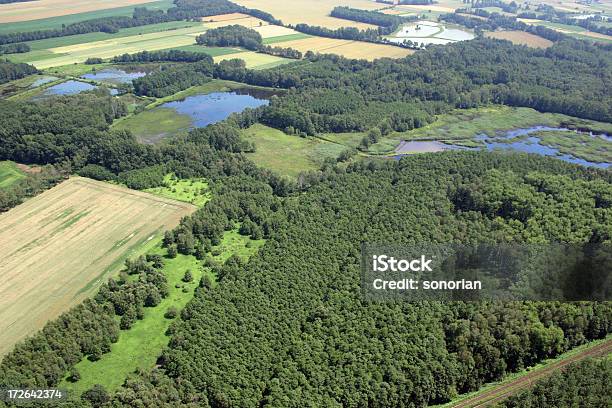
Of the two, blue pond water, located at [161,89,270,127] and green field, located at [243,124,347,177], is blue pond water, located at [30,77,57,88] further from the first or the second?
green field, located at [243,124,347,177]

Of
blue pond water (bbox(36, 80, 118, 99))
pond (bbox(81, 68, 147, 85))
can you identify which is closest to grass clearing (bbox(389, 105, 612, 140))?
pond (bbox(81, 68, 147, 85))

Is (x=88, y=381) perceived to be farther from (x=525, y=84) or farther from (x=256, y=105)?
(x=525, y=84)

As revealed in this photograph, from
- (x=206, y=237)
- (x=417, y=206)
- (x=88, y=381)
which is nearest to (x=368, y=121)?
(x=417, y=206)

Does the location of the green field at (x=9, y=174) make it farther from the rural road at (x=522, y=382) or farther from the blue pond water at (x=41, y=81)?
the rural road at (x=522, y=382)

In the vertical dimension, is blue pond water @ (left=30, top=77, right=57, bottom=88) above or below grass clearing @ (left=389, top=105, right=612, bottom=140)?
above

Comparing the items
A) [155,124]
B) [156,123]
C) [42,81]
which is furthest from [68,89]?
[155,124]
